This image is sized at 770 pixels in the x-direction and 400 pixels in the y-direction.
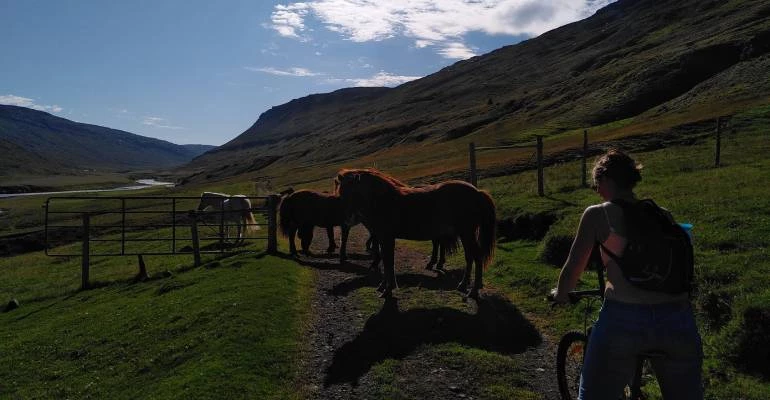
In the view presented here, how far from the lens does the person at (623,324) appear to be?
149 inches

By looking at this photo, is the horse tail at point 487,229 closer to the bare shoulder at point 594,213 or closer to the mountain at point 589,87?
the bare shoulder at point 594,213

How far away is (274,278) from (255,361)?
525cm

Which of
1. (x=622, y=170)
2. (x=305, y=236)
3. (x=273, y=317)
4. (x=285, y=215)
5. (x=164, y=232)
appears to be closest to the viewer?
(x=622, y=170)

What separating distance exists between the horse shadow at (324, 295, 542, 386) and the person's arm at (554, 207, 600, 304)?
416cm

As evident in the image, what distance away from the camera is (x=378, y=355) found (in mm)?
8406

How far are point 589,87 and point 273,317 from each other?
274ft

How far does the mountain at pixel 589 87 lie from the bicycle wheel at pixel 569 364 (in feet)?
111

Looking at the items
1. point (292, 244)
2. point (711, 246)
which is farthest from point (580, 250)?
point (292, 244)

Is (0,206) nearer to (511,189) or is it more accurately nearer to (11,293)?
(11,293)

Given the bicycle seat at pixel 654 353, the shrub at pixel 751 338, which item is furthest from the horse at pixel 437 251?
the bicycle seat at pixel 654 353

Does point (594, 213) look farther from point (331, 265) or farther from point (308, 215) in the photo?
point (308, 215)

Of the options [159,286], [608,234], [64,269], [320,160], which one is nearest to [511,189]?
[159,286]

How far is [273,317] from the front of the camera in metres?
10.4

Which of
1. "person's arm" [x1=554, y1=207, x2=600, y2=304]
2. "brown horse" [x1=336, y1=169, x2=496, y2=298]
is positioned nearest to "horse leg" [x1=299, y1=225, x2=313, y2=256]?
"brown horse" [x1=336, y1=169, x2=496, y2=298]
